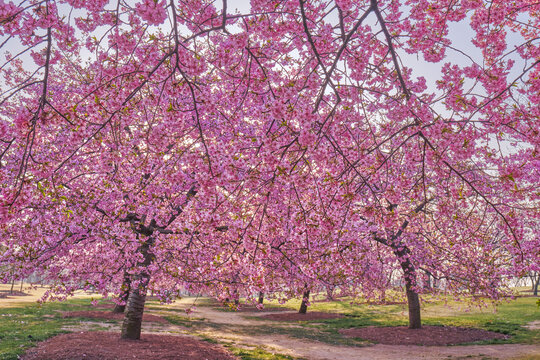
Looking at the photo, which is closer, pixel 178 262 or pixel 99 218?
pixel 99 218

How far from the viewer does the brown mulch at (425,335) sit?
1546cm

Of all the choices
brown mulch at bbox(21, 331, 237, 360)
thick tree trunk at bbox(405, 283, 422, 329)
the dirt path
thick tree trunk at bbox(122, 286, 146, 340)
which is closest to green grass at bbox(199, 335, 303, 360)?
A: brown mulch at bbox(21, 331, 237, 360)

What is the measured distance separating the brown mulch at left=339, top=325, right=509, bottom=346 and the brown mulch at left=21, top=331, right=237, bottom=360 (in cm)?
820

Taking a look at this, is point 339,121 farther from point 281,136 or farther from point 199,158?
point 199,158

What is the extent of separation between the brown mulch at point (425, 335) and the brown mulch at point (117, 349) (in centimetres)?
820

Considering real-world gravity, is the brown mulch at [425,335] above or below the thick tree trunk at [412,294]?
below

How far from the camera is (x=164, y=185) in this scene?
388 inches

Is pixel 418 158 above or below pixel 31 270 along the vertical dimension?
above

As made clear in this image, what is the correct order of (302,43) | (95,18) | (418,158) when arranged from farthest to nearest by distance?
(302,43) < (418,158) < (95,18)

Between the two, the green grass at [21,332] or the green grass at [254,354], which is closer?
the green grass at [21,332]

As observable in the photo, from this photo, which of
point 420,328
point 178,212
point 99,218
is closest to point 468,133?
point 178,212

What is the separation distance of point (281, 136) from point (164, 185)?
5278 millimetres

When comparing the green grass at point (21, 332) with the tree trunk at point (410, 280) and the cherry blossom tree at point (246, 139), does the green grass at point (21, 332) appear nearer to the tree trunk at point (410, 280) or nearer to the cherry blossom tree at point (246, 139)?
the cherry blossom tree at point (246, 139)

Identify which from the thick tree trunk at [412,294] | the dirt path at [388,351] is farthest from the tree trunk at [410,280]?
the dirt path at [388,351]
